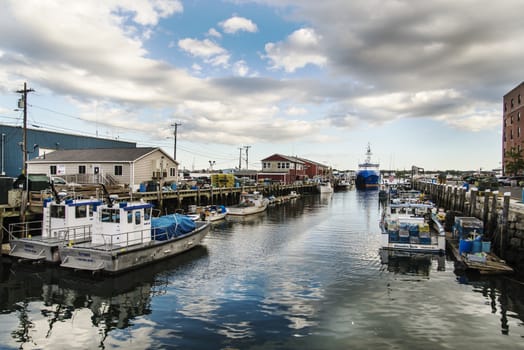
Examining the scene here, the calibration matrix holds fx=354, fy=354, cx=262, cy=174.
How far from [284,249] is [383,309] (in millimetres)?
11577

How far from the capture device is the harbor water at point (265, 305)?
1099 centimetres

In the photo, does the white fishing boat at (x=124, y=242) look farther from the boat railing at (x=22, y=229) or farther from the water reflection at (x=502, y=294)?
the water reflection at (x=502, y=294)

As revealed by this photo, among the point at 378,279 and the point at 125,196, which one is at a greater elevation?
the point at 125,196

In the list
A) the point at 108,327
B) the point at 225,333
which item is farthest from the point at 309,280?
the point at 108,327

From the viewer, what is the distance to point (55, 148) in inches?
2223

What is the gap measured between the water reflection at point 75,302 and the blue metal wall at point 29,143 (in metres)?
35.3

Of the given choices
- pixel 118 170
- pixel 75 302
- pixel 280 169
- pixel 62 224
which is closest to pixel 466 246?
pixel 75 302

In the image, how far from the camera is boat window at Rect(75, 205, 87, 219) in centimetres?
2080

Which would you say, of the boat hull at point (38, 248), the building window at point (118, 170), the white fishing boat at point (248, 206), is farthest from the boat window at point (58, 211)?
the white fishing boat at point (248, 206)

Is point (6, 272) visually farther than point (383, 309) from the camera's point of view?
Yes

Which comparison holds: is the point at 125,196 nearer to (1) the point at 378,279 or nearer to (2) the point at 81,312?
(2) the point at 81,312

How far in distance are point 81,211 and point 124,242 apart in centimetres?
424

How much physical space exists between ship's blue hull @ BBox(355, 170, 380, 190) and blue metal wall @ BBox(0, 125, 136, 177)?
8316 cm

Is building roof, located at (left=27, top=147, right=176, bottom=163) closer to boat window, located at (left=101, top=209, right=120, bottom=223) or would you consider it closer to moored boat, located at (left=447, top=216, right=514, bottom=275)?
boat window, located at (left=101, top=209, right=120, bottom=223)
